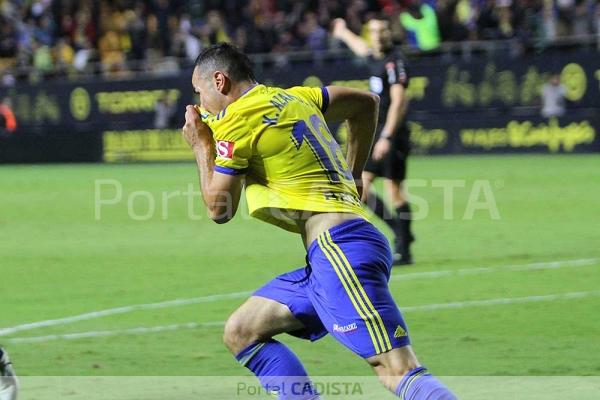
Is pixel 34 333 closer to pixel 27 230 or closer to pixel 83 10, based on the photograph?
pixel 27 230

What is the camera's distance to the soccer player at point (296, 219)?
16.1ft

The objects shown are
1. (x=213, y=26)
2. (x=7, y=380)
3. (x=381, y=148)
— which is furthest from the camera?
(x=213, y=26)

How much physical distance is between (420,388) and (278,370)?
0.86 metres

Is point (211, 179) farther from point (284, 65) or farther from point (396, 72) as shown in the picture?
point (284, 65)

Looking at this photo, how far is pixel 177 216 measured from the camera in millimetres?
17156

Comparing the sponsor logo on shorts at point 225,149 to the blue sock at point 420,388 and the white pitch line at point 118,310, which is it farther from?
the white pitch line at point 118,310

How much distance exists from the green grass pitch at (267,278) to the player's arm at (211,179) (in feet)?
7.55

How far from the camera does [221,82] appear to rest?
527cm

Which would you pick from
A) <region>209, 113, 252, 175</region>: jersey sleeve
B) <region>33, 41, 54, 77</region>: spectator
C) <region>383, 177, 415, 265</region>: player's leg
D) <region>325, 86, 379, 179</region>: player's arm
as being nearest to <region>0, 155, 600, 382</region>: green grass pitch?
<region>383, 177, 415, 265</region>: player's leg

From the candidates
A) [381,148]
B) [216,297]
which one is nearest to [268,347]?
[216,297]

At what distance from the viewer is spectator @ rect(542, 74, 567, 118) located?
79.4ft

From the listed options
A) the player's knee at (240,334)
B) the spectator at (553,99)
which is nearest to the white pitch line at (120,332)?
→ the player's knee at (240,334)

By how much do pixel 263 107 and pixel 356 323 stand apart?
989 mm

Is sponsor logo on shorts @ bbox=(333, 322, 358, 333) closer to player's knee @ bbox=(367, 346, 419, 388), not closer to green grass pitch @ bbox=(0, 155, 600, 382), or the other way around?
player's knee @ bbox=(367, 346, 419, 388)
